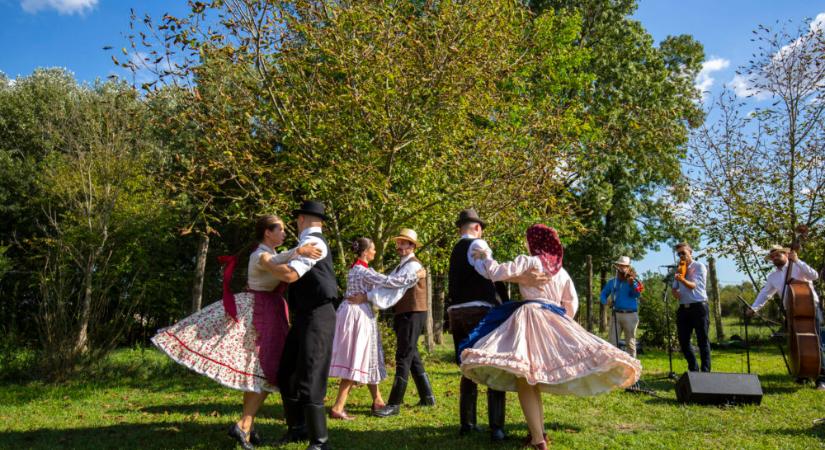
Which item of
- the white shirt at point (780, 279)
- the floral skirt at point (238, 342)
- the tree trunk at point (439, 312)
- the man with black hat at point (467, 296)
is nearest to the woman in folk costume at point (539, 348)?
the man with black hat at point (467, 296)

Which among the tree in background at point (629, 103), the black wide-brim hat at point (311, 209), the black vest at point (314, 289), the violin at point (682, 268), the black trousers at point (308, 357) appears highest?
the tree in background at point (629, 103)

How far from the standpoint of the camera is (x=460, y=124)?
995 cm

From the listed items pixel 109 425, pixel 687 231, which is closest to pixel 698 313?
pixel 109 425

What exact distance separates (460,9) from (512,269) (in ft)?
19.6

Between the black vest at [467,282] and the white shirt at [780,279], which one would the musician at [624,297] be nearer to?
the white shirt at [780,279]

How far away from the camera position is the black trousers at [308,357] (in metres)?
4.67

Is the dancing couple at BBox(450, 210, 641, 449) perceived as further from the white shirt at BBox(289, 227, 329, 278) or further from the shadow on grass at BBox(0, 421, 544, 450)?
the white shirt at BBox(289, 227, 329, 278)

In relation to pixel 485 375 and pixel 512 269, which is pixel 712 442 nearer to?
pixel 485 375

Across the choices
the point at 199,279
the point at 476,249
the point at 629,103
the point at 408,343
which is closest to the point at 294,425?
the point at 408,343

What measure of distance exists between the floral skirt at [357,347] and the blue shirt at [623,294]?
15.5 feet

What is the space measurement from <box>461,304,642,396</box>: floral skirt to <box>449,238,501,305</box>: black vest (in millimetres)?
634

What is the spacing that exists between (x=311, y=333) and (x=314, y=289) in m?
0.34

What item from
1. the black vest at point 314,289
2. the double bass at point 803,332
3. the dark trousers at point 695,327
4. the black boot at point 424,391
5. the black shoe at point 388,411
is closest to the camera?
the black vest at point 314,289

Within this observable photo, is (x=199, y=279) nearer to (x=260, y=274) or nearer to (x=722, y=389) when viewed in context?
(x=260, y=274)
